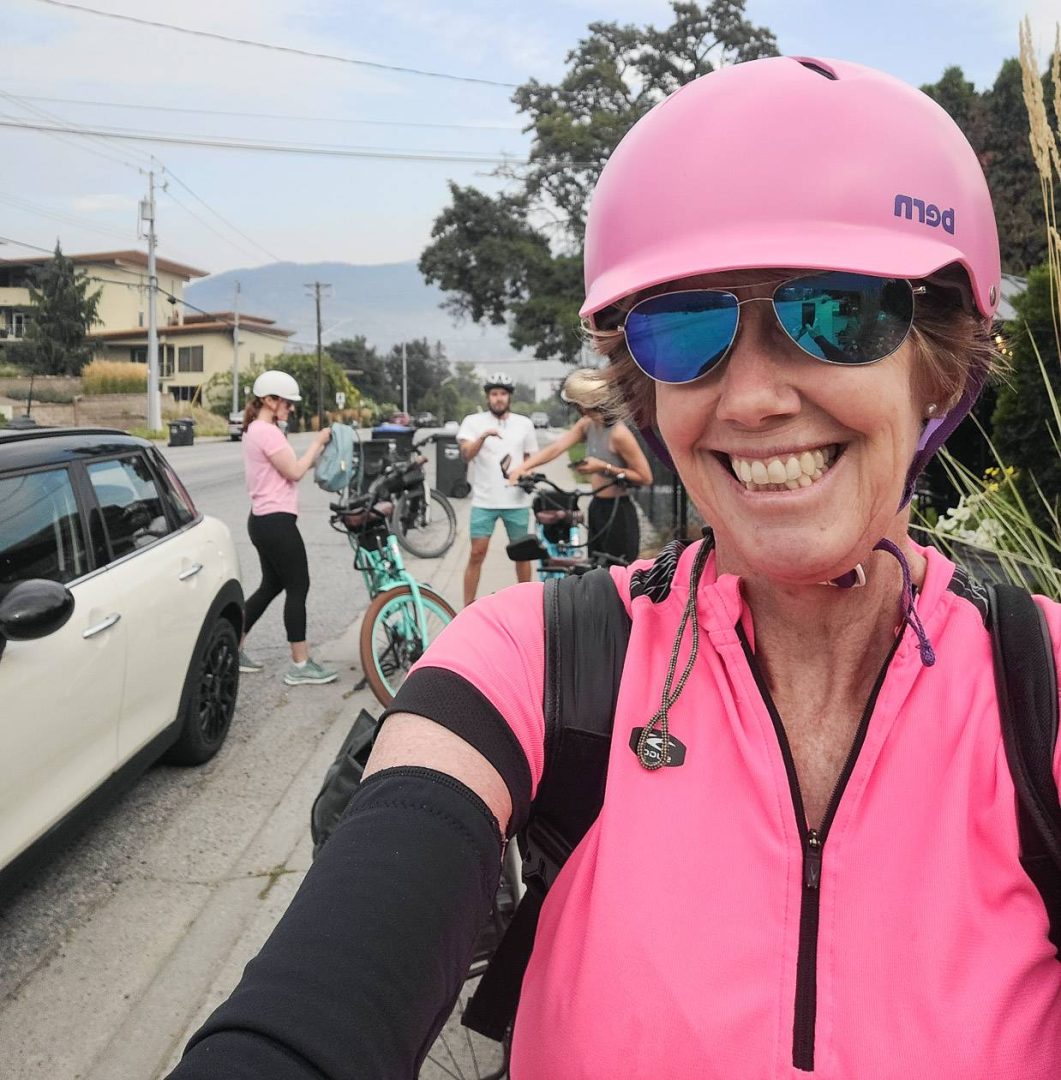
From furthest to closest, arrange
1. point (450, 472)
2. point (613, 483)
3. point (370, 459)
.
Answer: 1. point (450, 472)
2. point (370, 459)
3. point (613, 483)

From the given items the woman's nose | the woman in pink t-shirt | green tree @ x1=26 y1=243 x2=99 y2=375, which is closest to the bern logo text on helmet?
the woman's nose

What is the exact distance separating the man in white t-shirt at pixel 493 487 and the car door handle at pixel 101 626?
12.3 feet

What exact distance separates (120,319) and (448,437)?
72663 millimetres

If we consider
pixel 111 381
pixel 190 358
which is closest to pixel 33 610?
pixel 111 381

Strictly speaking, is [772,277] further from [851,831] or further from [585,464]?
[585,464]

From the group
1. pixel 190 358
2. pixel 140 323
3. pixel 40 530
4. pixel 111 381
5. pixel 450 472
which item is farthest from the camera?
pixel 140 323

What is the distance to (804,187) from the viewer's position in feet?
3.67

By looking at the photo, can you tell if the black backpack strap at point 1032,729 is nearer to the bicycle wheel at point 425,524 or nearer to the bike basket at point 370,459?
the bicycle wheel at point 425,524

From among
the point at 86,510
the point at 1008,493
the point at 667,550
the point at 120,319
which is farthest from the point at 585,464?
the point at 120,319

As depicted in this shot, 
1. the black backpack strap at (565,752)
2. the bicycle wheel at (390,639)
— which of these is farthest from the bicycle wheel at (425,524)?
the black backpack strap at (565,752)

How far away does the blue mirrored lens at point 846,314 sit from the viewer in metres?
1.09

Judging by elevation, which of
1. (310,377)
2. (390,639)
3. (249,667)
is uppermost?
(310,377)

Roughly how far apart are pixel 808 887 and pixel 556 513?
4.74 m

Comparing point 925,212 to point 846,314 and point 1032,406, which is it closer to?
point 846,314
